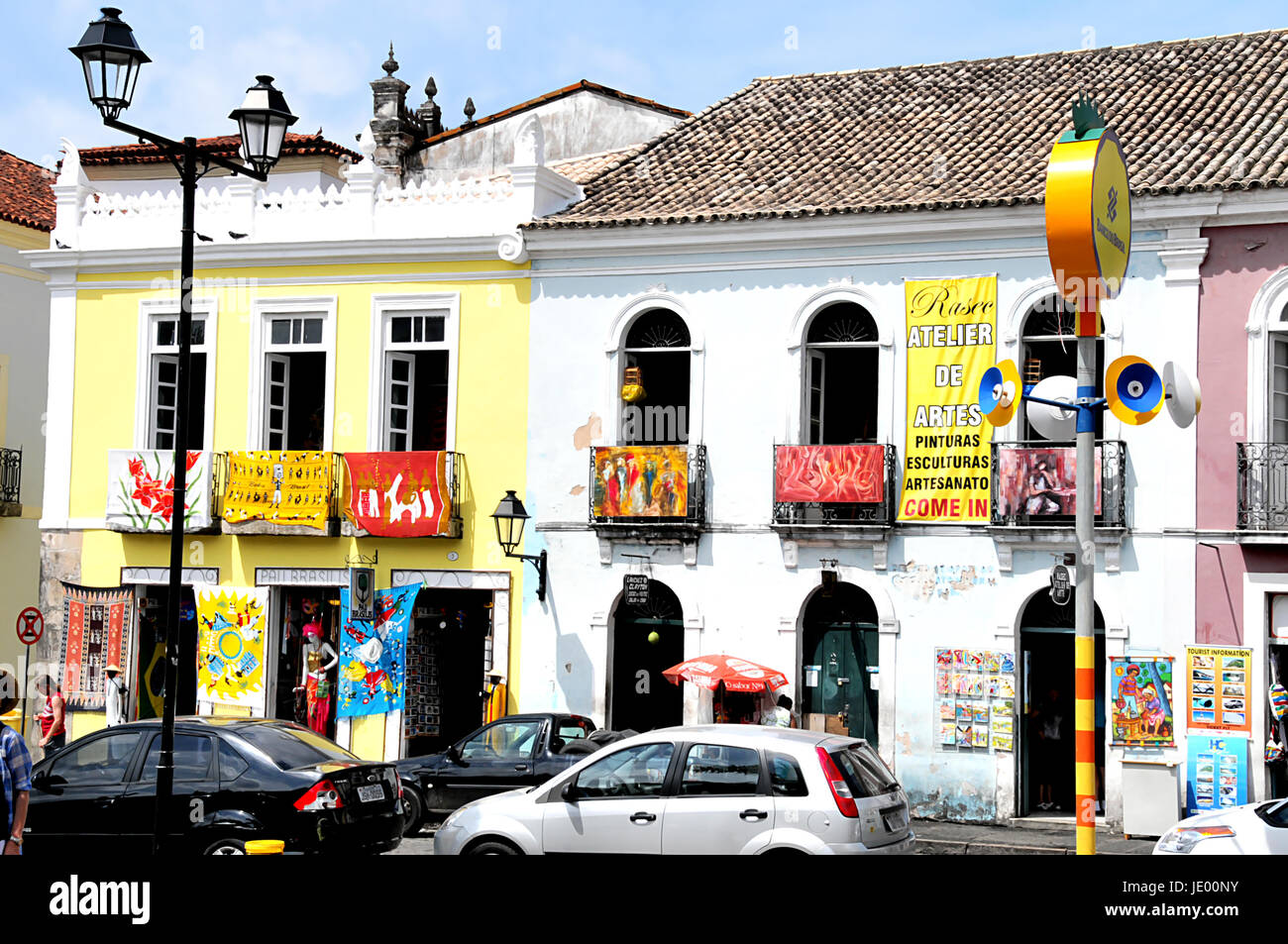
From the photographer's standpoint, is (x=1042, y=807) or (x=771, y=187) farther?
(x=771, y=187)

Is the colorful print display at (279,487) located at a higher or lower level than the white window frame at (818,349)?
lower

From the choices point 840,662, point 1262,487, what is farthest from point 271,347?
point 1262,487

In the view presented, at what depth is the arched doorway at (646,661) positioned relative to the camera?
2266cm

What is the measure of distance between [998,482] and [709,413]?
4.36 metres

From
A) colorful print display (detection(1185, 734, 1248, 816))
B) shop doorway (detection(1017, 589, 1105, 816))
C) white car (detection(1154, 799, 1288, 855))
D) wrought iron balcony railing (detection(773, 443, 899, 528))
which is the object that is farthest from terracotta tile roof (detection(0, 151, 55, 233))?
white car (detection(1154, 799, 1288, 855))

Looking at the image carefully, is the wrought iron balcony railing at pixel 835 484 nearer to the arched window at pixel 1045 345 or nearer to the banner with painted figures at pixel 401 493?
the arched window at pixel 1045 345

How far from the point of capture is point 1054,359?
20984 millimetres

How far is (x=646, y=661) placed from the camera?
74.9ft

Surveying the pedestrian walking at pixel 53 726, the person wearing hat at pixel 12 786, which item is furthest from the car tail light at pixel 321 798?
the pedestrian walking at pixel 53 726

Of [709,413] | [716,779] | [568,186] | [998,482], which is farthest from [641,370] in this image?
[716,779]

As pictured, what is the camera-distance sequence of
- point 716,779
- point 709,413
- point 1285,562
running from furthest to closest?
1. point 709,413
2. point 1285,562
3. point 716,779

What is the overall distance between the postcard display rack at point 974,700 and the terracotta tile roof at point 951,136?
607cm
